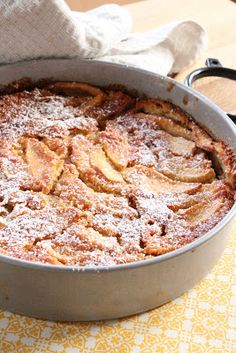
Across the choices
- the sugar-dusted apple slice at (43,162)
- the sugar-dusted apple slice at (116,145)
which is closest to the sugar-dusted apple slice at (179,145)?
the sugar-dusted apple slice at (116,145)

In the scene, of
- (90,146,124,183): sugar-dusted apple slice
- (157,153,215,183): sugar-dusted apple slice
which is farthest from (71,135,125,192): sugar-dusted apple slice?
(157,153,215,183): sugar-dusted apple slice

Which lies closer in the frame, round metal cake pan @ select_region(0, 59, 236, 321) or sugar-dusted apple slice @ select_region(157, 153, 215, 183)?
round metal cake pan @ select_region(0, 59, 236, 321)

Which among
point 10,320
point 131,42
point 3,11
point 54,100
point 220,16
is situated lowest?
point 10,320

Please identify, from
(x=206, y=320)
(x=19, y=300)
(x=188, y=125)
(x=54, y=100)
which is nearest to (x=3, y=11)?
(x=54, y=100)

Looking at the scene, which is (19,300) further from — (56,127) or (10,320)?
(56,127)

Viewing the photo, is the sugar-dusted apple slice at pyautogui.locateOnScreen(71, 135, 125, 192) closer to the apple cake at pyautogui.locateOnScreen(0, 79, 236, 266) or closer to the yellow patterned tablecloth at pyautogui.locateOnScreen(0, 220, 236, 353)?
the apple cake at pyautogui.locateOnScreen(0, 79, 236, 266)

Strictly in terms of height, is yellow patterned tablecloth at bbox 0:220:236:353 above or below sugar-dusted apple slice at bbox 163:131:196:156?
below
